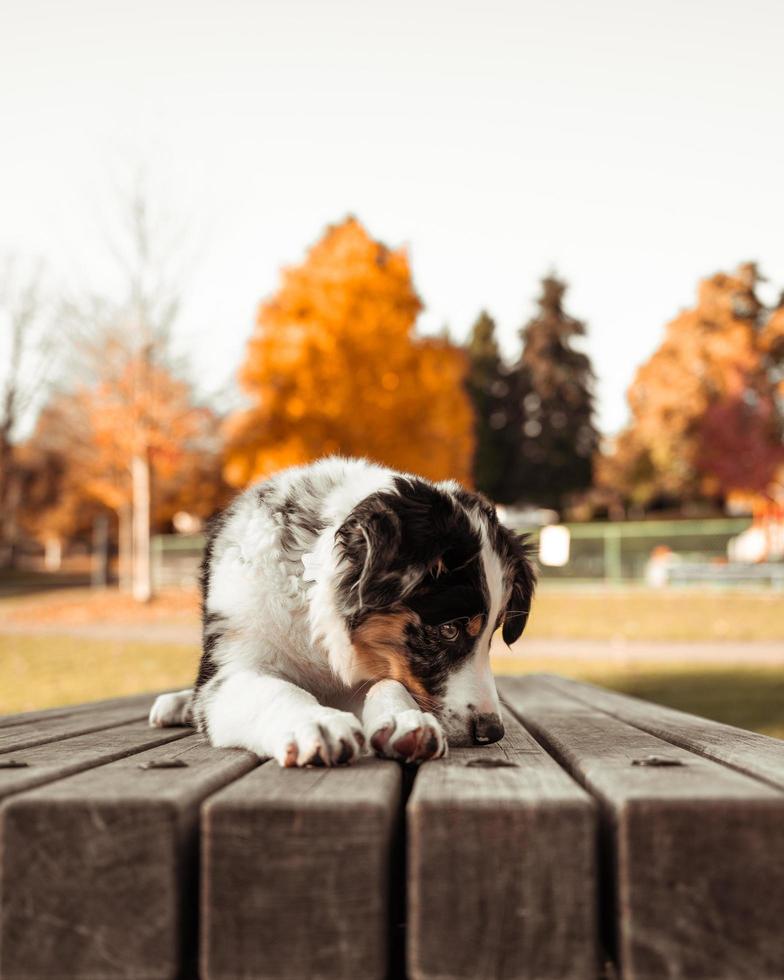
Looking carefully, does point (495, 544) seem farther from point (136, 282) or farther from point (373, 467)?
point (136, 282)

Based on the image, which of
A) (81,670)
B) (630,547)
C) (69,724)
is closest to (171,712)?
(69,724)

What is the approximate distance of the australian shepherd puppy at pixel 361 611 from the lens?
127 inches

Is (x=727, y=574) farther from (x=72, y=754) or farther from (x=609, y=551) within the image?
→ (x=72, y=754)

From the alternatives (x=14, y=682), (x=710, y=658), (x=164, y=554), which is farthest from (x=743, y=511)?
(x=14, y=682)

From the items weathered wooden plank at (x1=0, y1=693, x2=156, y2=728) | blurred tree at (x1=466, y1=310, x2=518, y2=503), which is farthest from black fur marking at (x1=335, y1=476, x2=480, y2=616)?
blurred tree at (x1=466, y1=310, x2=518, y2=503)

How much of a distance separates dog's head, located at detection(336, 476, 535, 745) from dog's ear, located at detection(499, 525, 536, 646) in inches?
17.5

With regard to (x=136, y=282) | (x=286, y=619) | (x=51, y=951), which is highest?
(x=136, y=282)

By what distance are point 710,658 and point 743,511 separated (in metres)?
54.9

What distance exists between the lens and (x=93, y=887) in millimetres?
1921

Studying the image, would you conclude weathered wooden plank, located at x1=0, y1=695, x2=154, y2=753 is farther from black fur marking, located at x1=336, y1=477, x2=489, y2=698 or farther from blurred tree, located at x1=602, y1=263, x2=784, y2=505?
blurred tree, located at x1=602, y1=263, x2=784, y2=505

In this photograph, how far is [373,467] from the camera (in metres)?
4.61

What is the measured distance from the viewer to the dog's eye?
3438mm

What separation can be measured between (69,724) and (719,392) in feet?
145

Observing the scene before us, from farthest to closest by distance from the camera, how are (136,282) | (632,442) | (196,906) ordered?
(632,442) → (136,282) → (196,906)
